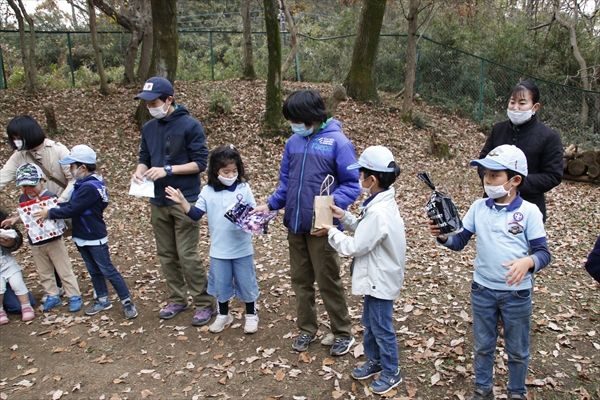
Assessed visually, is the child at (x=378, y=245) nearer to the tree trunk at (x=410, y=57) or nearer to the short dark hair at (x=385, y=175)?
the short dark hair at (x=385, y=175)

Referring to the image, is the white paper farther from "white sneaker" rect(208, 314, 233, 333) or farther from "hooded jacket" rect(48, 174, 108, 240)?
"white sneaker" rect(208, 314, 233, 333)

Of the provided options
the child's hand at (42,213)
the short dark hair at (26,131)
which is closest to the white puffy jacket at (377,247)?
the child's hand at (42,213)

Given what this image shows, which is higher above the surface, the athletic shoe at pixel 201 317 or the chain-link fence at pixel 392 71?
the chain-link fence at pixel 392 71

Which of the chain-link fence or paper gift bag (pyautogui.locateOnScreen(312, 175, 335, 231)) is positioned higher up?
the chain-link fence

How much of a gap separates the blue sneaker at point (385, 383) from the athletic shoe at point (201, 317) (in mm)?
1919

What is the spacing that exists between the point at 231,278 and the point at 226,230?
508mm

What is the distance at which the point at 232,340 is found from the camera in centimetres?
457

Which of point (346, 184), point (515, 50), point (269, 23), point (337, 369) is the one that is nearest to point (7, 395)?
point (337, 369)

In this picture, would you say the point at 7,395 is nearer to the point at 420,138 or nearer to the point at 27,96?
the point at 420,138

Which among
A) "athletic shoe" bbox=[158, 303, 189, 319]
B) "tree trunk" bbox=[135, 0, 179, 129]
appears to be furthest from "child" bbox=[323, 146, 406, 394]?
"tree trunk" bbox=[135, 0, 179, 129]

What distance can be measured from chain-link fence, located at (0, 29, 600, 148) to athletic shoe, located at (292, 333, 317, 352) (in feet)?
40.3

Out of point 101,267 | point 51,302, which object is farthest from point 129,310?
point 51,302

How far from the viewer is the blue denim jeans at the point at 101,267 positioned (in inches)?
193

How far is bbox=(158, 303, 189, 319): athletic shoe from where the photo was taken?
499 cm
